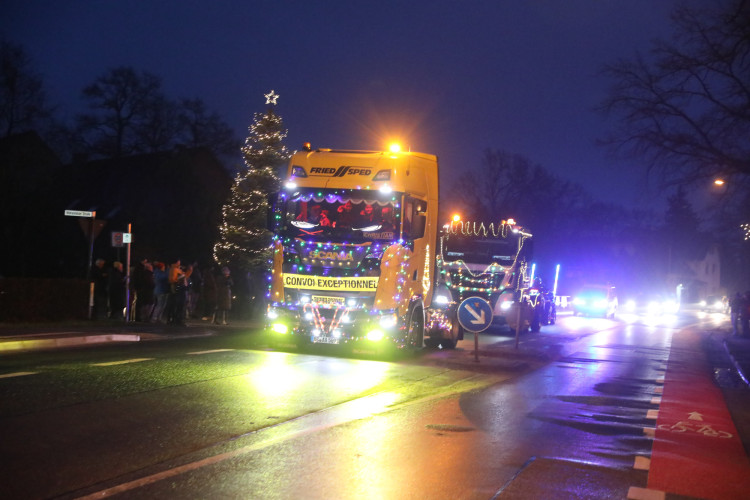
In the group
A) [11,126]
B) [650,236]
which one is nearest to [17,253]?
[11,126]

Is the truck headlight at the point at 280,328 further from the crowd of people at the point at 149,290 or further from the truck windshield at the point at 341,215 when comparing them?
the crowd of people at the point at 149,290

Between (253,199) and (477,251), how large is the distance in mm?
16532

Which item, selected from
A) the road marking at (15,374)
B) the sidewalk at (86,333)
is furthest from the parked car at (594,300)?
the road marking at (15,374)

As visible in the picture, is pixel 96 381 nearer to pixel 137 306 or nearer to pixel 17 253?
pixel 137 306

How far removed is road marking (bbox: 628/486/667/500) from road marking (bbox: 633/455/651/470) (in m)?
0.81

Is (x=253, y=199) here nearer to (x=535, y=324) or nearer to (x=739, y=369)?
(x=535, y=324)

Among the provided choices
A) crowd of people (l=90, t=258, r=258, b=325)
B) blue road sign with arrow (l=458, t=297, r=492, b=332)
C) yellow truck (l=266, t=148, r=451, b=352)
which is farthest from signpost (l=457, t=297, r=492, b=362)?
crowd of people (l=90, t=258, r=258, b=325)

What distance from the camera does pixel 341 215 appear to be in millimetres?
15422

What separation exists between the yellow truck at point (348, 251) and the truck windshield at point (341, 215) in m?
0.02

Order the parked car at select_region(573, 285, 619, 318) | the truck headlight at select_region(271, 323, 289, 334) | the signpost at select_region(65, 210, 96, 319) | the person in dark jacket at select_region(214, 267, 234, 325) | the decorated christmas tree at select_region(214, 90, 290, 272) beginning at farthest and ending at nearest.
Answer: the parked car at select_region(573, 285, 619, 318) → the decorated christmas tree at select_region(214, 90, 290, 272) → the person in dark jacket at select_region(214, 267, 234, 325) → the signpost at select_region(65, 210, 96, 319) → the truck headlight at select_region(271, 323, 289, 334)

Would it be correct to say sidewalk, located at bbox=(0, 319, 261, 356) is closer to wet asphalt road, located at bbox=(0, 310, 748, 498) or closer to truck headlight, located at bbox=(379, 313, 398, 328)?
wet asphalt road, located at bbox=(0, 310, 748, 498)

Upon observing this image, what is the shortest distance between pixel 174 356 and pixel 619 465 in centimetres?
902

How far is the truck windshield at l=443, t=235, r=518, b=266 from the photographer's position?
24453mm

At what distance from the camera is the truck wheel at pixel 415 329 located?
629 inches
